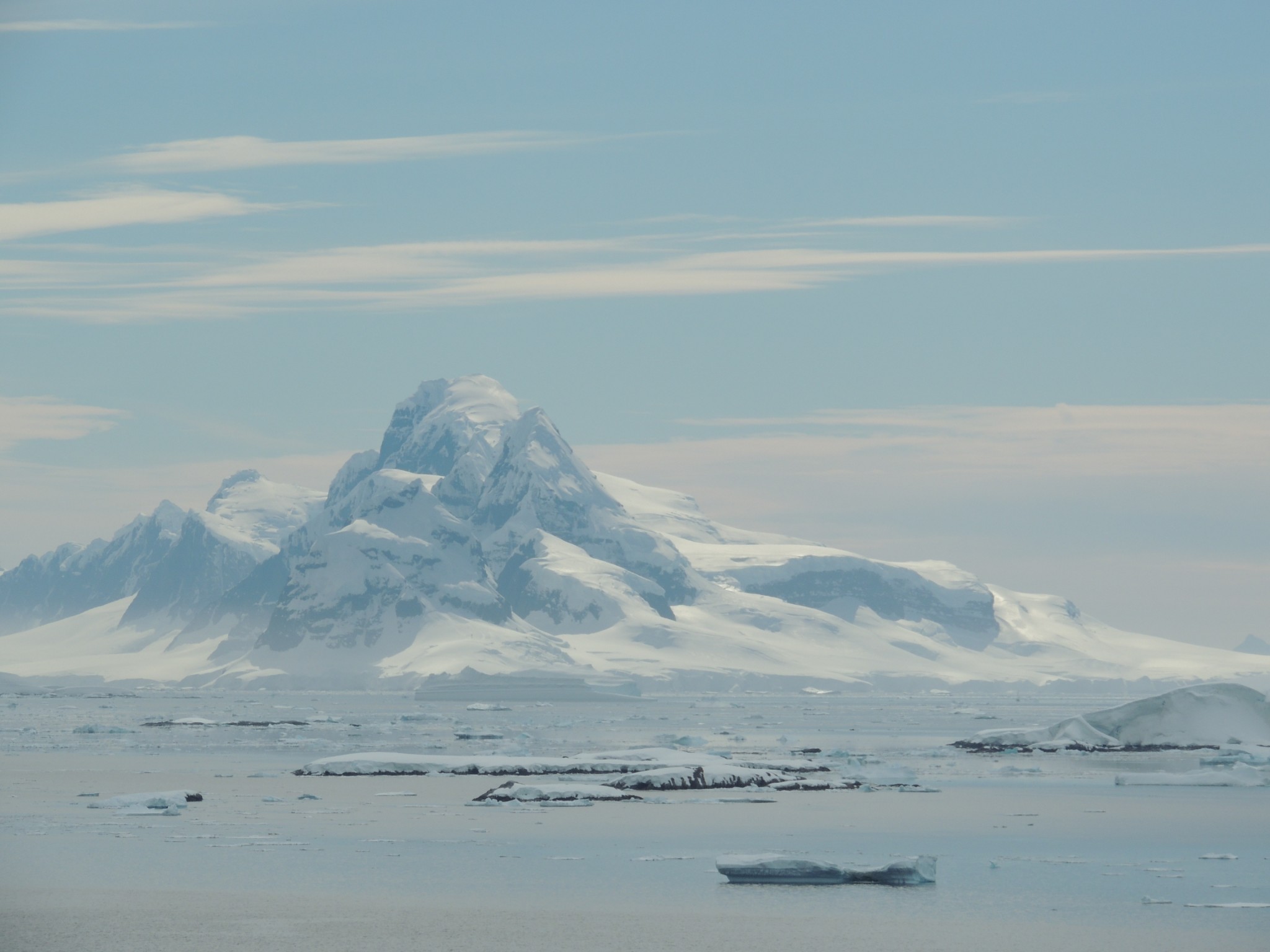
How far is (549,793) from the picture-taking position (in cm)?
4941

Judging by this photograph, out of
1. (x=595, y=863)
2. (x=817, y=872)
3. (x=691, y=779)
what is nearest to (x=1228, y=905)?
(x=817, y=872)

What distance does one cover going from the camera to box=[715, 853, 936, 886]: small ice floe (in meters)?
33.1

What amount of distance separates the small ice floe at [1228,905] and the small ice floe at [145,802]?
26259 millimetres

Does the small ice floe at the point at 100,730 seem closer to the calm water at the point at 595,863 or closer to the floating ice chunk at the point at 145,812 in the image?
the calm water at the point at 595,863

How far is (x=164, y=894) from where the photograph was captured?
31.0m

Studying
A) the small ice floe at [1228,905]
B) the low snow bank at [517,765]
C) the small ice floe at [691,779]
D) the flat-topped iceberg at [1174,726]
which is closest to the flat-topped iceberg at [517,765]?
the low snow bank at [517,765]

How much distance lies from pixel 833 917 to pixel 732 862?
4.18 metres

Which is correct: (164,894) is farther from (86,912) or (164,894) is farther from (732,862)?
(732,862)

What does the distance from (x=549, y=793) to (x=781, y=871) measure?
16941 millimetres

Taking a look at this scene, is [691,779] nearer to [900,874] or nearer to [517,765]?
Result: [517,765]

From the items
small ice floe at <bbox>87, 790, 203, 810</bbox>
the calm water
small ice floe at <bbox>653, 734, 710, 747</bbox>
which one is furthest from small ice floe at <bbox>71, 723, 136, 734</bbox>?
small ice floe at <bbox>87, 790, 203, 810</bbox>

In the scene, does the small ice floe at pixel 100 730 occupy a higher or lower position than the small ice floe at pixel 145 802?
lower

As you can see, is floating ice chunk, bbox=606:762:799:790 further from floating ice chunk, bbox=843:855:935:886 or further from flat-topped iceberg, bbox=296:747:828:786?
floating ice chunk, bbox=843:855:935:886

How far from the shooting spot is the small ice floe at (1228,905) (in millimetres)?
30438
